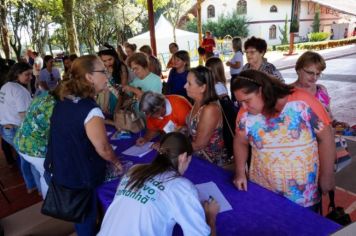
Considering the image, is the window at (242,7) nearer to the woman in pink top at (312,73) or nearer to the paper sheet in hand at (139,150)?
the woman in pink top at (312,73)

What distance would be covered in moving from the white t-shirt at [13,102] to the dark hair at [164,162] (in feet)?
7.21

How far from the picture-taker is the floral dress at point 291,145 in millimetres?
1571

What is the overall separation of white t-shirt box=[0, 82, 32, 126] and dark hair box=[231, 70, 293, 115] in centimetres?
238

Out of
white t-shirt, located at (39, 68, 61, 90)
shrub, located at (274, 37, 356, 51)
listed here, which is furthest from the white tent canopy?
white t-shirt, located at (39, 68, 61, 90)

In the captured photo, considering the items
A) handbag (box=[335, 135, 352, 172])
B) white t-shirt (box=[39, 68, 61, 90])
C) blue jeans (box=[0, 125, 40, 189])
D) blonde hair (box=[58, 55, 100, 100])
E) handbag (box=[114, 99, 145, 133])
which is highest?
blonde hair (box=[58, 55, 100, 100])

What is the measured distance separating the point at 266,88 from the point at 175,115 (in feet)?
3.65

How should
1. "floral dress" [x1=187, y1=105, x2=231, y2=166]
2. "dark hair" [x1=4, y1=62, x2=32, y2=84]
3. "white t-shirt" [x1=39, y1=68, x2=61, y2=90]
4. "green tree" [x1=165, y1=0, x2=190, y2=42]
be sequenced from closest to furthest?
"floral dress" [x1=187, y1=105, x2=231, y2=166] < "dark hair" [x1=4, y1=62, x2=32, y2=84] < "white t-shirt" [x1=39, y1=68, x2=61, y2=90] < "green tree" [x1=165, y1=0, x2=190, y2=42]

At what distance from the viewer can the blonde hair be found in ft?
5.93

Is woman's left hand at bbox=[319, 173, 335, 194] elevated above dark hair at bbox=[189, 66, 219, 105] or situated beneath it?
situated beneath

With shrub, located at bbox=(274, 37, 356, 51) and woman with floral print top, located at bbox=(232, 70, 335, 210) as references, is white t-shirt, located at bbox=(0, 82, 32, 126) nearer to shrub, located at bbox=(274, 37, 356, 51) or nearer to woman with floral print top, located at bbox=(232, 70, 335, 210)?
woman with floral print top, located at bbox=(232, 70, 335, 210)

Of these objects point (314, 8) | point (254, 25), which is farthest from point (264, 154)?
point (314, 8)

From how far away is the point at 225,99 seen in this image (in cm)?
262

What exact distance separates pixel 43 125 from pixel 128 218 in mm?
1394

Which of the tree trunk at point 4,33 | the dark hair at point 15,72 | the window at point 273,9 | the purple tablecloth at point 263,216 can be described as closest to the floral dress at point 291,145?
the purple tablecloth at point 263,216
